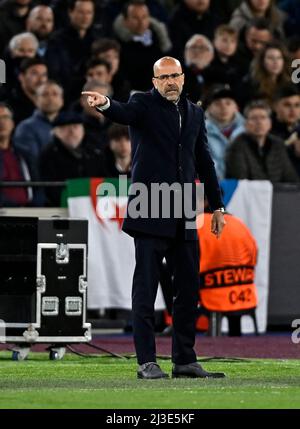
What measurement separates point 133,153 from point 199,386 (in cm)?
174

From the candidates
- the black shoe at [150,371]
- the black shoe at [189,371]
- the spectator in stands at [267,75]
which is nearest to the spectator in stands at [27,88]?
the spectator in stands at [267,75]

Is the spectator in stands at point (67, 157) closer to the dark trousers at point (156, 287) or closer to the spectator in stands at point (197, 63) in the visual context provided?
the spectator in stands at point (197, 63)

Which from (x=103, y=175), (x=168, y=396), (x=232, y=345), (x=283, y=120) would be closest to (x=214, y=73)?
(x=283, y=120)

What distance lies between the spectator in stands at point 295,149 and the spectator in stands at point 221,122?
27.0 inches

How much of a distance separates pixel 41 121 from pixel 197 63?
2737mm

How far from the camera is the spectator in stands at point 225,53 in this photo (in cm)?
1988

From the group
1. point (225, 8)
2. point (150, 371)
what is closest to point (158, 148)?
point (150, 371)

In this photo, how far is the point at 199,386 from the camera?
9.62 meters

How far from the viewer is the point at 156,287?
1022 cm

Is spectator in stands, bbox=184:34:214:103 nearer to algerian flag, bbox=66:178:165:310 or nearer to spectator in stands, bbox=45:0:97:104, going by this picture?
spectator in stands, bbox=45:0:97:104

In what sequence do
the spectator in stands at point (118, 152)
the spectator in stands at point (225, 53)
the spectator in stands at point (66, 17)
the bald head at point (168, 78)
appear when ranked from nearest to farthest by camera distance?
the bald head at point (168, 78) < the spectator in stands at point (118, 152) < the spectator in stands at point (66, 17) < the spectator in stands at point (225, 53)

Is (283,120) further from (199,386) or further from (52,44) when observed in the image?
(199,386)

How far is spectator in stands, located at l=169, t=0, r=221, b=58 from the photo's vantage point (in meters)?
20.4

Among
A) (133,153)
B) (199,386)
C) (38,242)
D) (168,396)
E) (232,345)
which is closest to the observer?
(168,396)
